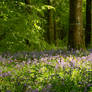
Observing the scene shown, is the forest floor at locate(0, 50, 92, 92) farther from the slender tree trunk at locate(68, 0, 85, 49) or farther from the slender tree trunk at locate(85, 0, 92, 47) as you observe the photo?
the slender tree trunk at locate(85, 0, 92, 47)

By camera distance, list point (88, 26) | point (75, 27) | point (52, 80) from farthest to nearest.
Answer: point (88, 26), point (75, 27), point (52, 80)

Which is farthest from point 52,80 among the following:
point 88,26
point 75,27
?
point 88,26

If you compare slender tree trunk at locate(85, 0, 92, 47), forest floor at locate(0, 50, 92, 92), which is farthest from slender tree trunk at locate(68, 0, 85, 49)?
slender tree trunk at locate(85, 0, 92, 47)

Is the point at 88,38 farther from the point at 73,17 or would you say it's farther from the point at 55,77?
the point at 55,77

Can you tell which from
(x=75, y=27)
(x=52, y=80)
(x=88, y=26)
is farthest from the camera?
(x=88, y=26)

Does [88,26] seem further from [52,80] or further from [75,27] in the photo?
[52,80]

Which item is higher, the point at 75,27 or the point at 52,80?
the point at 75,27

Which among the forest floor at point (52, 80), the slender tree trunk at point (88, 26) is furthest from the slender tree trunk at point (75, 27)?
the slender tree trunk at point (88, 26)

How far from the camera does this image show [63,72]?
4.86 m

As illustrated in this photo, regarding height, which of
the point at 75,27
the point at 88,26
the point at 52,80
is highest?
the point at 75,27

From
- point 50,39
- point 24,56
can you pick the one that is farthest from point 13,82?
point 50,39

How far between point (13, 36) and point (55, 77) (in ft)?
16.1

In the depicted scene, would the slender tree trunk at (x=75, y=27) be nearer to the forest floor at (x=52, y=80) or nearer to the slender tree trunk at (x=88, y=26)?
the forest floor at (x=52, y=80)

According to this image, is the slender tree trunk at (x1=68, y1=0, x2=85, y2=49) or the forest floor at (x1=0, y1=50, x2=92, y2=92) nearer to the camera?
the forest floor at (x1=0, y1=50, x2=92, y2=92)
